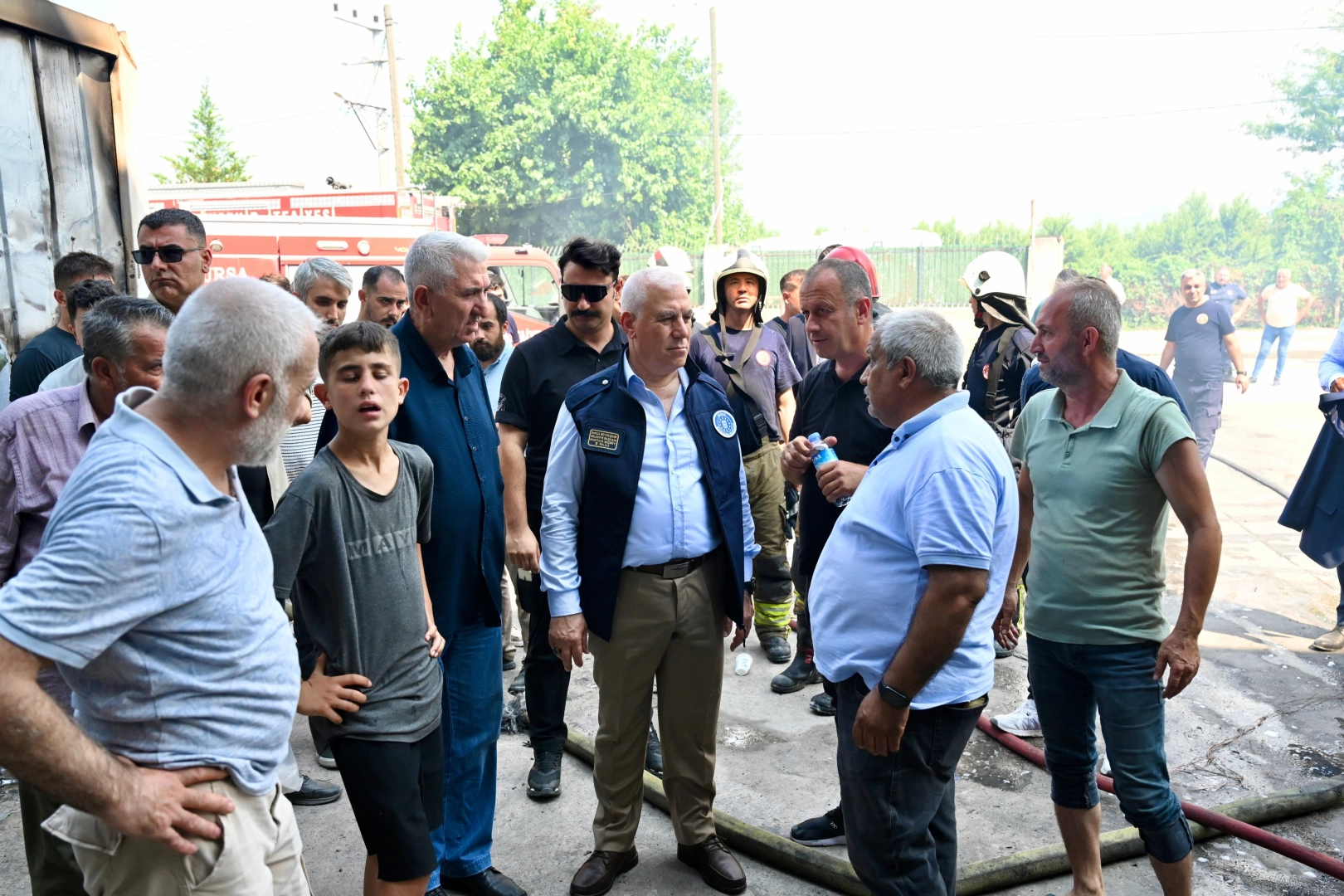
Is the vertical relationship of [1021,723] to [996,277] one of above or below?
below

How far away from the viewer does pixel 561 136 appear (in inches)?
1320

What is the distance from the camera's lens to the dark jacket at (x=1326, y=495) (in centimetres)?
541

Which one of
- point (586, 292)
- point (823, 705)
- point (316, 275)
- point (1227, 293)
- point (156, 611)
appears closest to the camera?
point (156, 611)

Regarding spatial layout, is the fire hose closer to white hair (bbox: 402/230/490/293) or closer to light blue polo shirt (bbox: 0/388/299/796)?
light blue polo shirt (bbox: 0/388/299/796)

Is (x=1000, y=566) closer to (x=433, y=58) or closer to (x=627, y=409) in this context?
(x=627, y=409)

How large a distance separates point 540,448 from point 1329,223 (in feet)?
127

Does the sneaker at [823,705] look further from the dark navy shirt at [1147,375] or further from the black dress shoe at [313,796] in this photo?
the black dress shoe at [313,796]

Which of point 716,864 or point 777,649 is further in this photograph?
point 777,649

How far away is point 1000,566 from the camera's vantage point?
250cm

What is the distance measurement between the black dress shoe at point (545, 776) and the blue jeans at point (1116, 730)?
1979 millimetres

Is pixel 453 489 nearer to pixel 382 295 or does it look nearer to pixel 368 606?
pixel 368 606

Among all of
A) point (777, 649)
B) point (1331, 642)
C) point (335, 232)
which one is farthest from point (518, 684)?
point (335, 232)

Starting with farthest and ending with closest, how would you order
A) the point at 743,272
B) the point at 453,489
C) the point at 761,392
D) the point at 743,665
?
the point at 743,272 → the point at 761,392 → the point at 743,665 → the point at 453,489

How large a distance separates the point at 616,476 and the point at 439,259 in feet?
3.06
